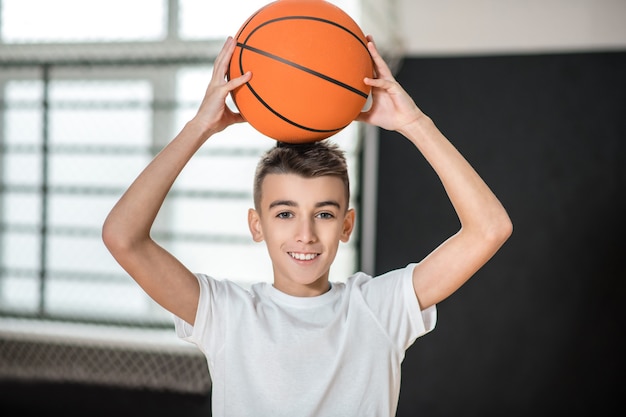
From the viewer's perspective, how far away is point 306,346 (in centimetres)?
139

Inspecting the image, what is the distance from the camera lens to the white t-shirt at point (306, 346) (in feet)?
4.48

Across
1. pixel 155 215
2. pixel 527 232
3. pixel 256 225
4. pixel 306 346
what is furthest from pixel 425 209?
pixel 155 215

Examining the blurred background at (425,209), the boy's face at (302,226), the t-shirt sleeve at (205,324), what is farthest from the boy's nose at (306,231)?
the blurred background at (425,209)

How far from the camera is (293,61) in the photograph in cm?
131

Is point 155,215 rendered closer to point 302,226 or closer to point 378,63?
point 302,226

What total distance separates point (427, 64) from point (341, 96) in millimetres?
2158

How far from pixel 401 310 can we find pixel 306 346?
0.22m

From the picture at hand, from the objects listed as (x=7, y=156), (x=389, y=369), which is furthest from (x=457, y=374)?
(x=7, y=156)

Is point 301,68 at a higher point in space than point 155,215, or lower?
higher

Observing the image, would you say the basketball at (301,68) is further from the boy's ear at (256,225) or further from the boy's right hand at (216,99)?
the boy's ear at (256,225)

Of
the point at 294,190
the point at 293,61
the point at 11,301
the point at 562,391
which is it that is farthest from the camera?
the point at 11,301

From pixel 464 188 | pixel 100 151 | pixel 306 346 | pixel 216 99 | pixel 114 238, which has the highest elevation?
pixel 100 151

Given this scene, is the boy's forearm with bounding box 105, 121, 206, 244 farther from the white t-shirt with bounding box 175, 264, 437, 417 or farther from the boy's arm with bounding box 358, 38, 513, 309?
the boy's arm with bounding box 358, 38, 513, 309

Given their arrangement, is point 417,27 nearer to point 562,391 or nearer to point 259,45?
point 562,391
